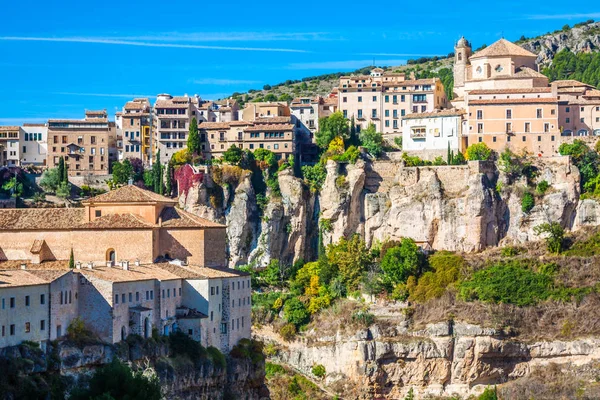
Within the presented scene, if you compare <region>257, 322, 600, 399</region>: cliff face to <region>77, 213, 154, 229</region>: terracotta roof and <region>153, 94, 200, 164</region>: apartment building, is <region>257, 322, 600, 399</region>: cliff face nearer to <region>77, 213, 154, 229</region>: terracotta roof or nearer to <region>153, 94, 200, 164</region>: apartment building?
<region>77, 213, 154, 229</region>: terracotta roof

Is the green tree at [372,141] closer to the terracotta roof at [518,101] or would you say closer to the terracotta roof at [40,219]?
the terracotta roof at [518,101]

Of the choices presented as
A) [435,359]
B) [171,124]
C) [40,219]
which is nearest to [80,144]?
[171,124]

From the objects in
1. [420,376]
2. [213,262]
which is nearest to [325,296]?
[420,376]

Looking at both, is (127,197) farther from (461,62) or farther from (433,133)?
(461,62)

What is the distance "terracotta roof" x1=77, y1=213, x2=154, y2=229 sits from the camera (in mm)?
77562

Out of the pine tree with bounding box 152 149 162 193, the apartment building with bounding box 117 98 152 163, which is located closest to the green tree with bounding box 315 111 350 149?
the pine tree with bounding box 152 149 162 193

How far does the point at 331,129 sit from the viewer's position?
107 meters

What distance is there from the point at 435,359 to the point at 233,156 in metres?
19.2

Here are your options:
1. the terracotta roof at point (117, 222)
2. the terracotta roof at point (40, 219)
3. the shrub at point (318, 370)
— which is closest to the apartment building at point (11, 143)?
the shrub at point (318, 370)

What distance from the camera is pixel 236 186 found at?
103188 millimetres

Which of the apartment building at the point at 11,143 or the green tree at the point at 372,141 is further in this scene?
the apartment building at the point at 11,143

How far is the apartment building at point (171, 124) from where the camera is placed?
11119cm

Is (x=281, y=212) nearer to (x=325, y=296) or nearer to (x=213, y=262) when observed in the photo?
(x=325, y=296)

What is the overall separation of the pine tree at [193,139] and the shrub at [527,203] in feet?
68.2
